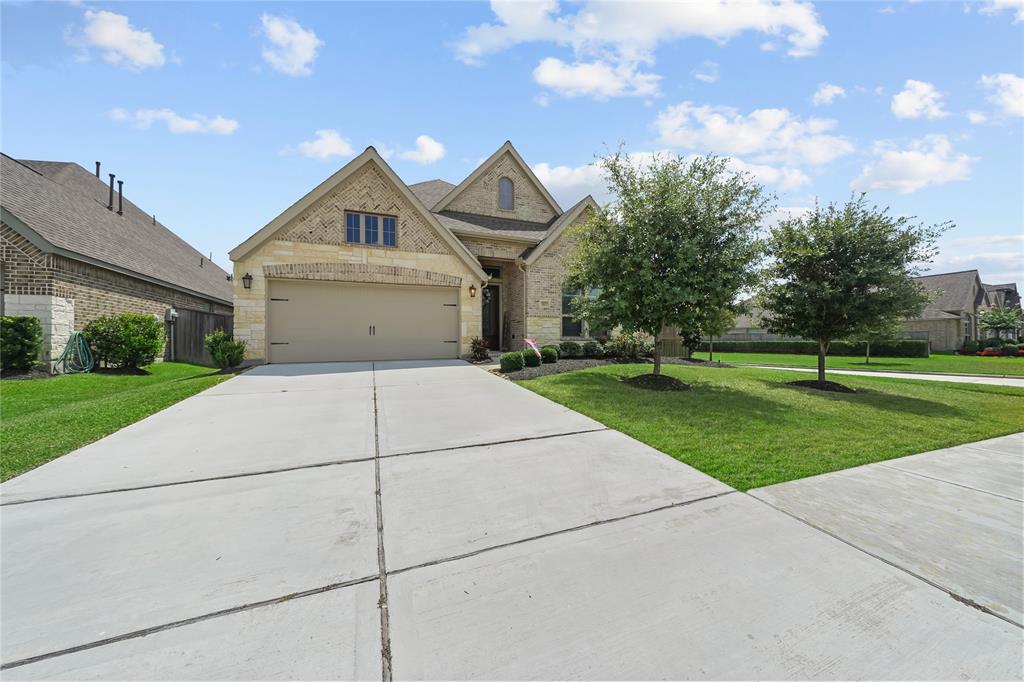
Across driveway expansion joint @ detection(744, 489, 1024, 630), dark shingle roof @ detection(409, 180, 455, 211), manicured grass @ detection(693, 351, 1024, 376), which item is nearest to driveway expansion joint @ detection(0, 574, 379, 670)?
driveway expansion joint @ detection(744, 489, 1024, 630)

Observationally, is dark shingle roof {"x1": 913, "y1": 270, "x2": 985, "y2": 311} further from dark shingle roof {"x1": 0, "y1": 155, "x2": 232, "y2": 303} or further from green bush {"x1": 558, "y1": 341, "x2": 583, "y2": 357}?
dark shingle roof {"x1": 0, "y1": 155, "x2": 232, "y2": 303}

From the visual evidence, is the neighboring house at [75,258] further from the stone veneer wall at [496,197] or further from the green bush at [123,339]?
the stone veneer wall at [496,197]

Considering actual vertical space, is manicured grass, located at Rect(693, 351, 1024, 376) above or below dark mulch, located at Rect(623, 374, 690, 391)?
below

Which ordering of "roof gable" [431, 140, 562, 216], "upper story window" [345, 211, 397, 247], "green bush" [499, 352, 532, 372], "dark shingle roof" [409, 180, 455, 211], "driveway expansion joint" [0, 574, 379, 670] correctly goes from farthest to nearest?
"dark shingle roof" [409, 180, 455, 211], "roof gable" [431, 140, 562, 216], "upper story window" [345, 211, 397, 247], "green bush" [499, 352, 532, 372], "driveway expansion joint" [0, 574, 379, 670]

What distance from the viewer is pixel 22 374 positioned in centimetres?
881

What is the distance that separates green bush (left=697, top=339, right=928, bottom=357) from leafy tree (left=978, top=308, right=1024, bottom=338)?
9085 millimetres

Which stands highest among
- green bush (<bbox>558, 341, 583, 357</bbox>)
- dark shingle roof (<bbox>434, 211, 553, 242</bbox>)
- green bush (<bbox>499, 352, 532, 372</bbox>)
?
dark shingle roof (<bbox>434, 211, 553, 242</bbox>)

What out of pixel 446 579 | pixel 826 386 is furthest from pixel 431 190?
pixel 446 579

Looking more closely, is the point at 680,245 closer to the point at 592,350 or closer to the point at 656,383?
the point at 656,383

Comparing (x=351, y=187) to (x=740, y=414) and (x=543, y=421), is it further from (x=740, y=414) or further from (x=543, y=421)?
(x=740, y=414)

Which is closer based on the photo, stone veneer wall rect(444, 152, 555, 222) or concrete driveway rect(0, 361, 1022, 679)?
concrete driveway rect(0, 361, 1022, 679)

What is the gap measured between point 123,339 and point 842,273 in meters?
18.5

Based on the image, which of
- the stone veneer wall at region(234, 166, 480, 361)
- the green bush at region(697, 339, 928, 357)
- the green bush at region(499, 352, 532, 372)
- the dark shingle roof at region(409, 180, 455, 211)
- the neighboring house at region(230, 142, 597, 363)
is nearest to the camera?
the green bush at region(499, 352, 532, 372)

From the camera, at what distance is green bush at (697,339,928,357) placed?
24.0m
